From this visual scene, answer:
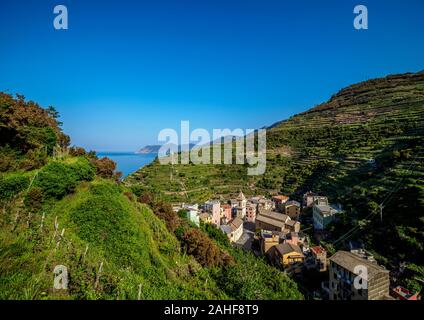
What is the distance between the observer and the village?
42.9ft

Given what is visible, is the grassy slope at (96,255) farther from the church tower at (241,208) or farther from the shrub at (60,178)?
the church tower at (241,208)

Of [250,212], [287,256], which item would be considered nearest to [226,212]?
[250,212]

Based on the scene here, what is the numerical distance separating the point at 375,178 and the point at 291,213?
9.91m

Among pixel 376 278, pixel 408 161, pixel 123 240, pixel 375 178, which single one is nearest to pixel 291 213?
pixel 375 178

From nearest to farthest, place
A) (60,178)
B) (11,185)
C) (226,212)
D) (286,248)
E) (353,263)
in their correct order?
1. (11,185)
2. (60,178)
3. (353,263)
4. (286,248)
5. (226,212)

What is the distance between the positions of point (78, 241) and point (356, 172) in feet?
101

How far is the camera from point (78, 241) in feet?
23.3

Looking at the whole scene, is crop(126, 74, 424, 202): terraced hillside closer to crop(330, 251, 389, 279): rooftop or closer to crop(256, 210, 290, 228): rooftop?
crop(256, 210, 290, 228): rooftop

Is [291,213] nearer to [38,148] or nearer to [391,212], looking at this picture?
[391,212]

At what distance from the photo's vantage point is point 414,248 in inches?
593

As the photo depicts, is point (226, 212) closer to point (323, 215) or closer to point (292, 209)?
point (292, 209)

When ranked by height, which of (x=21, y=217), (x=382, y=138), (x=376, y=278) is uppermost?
(x=382, y=138)

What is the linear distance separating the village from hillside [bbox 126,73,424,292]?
2.11 m

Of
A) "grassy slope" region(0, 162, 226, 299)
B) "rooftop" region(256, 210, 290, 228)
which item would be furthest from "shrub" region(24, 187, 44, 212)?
"rooftop" region(256, 210, 290, 228)
